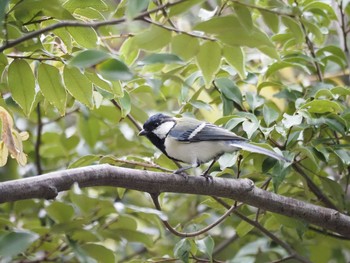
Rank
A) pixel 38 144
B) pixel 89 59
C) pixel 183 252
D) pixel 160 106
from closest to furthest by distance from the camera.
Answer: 1. pixel 89 59
2. pixel 183 252
3. pixel 38 144
4. pixel 160 106

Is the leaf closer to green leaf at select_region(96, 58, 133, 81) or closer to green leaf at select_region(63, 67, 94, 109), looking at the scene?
green leaf at select_region(63, 67, 94, 109)

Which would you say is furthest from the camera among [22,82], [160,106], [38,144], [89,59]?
[160,106]

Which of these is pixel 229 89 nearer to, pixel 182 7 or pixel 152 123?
pixel 152 123

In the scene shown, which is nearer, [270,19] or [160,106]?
[270,19]

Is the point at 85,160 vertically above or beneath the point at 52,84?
beneath

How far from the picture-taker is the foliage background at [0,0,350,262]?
0.93m

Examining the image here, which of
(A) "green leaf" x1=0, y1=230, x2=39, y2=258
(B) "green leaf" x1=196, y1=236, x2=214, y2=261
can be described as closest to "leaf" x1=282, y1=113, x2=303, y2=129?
(B) "green leaf" x1=196, y1=236, x2=214, y2=261

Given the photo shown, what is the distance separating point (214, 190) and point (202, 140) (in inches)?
13.6

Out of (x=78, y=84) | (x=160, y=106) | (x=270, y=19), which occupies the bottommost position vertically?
(x=160, y=106)

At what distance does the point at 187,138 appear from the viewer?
156cm

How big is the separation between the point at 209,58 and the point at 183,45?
0.07m

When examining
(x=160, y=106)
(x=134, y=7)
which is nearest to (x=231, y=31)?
(x=134, y=7)

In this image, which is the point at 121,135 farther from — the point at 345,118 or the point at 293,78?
the point at 345,118

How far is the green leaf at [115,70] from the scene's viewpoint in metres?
0.79
